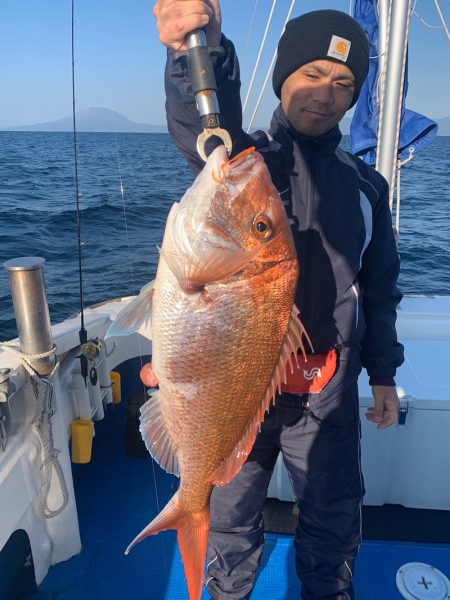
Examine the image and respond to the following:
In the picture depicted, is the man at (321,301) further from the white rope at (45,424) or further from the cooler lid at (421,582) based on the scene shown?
the white rope at (45,424)

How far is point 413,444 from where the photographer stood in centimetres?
282

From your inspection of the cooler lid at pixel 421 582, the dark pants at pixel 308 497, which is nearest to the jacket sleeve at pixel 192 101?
the dark pants at pixel 308 497

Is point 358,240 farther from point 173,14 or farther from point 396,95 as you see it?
point 396,95

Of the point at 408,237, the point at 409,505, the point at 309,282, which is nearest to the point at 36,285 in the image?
the point at 309,282

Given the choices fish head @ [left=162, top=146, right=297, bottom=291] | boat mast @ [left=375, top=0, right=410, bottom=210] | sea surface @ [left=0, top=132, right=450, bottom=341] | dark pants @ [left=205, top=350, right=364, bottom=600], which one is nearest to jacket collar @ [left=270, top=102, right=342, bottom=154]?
fish head @ [left=162, top=146, right=297, bottom=291]

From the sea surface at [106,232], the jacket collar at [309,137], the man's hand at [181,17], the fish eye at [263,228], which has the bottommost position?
the sea surface at [106,232]

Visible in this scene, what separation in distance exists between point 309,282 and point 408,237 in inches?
517

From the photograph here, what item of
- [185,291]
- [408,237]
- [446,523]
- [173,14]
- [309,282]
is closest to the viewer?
[173,14]

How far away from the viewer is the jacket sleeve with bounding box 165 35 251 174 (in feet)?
4.99

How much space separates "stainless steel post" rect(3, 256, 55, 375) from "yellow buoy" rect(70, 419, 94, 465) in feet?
2.27

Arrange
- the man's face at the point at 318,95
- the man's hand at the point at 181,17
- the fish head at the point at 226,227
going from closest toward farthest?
the man's hand at the point at 181,17 → the fish head at the point at 226,227 → the man's face at the point at 318,95

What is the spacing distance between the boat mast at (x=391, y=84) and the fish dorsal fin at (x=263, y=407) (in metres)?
2.08

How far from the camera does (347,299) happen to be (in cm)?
193

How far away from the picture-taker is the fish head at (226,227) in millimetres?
1368
